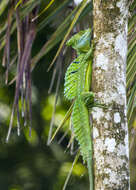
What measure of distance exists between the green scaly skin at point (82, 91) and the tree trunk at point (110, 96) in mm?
73

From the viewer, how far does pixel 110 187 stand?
1235 mm

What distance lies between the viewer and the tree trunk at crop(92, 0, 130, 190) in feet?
4.11

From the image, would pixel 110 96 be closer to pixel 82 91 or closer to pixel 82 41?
pixel 82 91

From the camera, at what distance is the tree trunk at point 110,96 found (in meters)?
1.25

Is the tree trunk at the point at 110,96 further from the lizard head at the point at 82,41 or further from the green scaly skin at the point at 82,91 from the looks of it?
the lizard head at the point at 82,41

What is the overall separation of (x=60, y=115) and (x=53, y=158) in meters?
0.53

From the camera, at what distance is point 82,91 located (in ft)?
5.30

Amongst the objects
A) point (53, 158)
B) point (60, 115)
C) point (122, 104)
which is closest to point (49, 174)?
point (53, 158)

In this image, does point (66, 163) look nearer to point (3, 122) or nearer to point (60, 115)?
point (60, 115)

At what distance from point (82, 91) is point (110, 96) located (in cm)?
31

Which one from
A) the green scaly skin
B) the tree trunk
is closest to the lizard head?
the green scaly skin

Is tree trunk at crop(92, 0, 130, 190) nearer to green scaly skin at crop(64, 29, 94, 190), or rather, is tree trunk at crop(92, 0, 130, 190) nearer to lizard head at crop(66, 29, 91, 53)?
green scaly skin at crop(64, 29, 94, 190)

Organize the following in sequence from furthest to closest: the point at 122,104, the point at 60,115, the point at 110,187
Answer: the point at 60,115 → the point at 122,104 → the point at 110,187

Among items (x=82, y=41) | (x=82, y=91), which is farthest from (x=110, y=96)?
(x=82, y=41)
